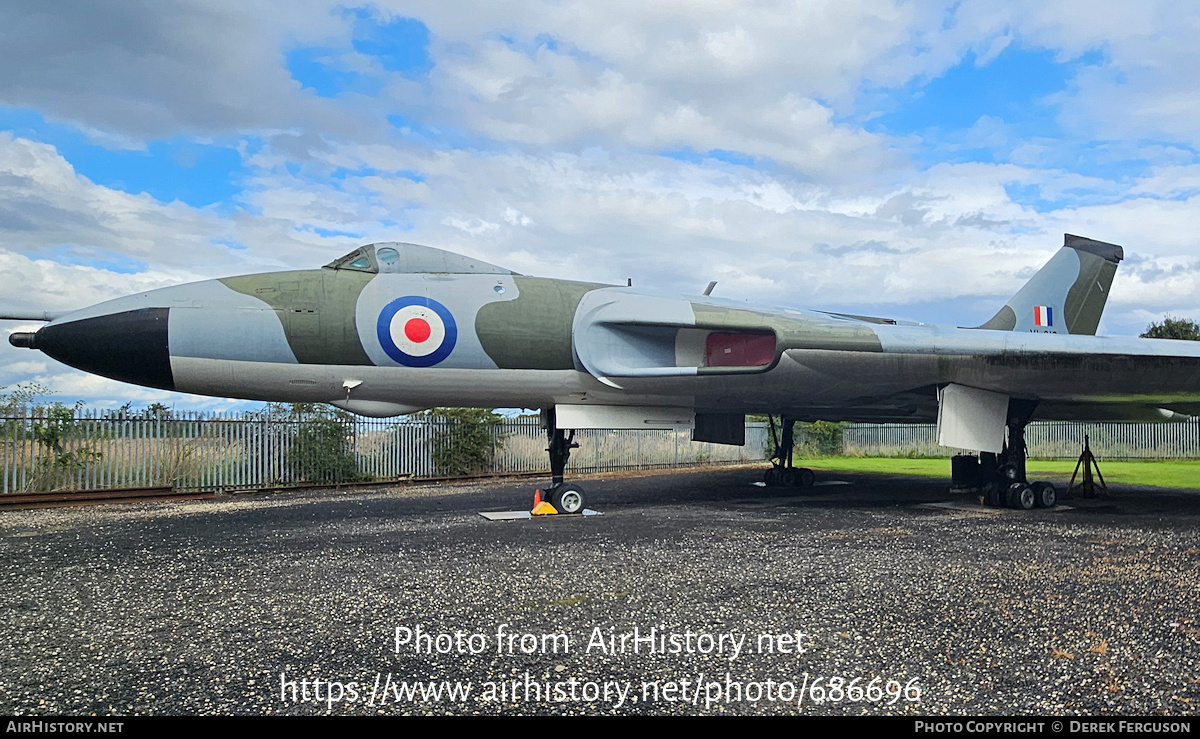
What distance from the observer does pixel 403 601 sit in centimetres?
427

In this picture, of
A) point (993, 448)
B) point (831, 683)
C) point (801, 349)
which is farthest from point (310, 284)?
point (993, 448)

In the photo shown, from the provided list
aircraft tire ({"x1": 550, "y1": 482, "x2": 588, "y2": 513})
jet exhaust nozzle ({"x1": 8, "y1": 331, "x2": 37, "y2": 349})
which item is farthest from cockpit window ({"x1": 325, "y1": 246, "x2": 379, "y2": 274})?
aircraft tire ({"x1": 550, "y1": 482, "x2": 588, "y2": 513})

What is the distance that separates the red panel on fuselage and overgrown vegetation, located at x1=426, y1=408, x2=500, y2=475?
9.06 meters

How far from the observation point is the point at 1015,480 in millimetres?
9961

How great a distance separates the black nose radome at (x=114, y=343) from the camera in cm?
677

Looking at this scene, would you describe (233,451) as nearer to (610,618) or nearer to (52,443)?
(52,443)

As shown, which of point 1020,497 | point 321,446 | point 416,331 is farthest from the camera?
point 321,446

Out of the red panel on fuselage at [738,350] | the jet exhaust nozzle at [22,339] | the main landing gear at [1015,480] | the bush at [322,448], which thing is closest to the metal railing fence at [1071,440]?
the main landing gear at [1015,480]

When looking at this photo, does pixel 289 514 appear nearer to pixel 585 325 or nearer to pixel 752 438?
pixel 585 325

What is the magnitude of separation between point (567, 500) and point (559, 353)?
1.74 m

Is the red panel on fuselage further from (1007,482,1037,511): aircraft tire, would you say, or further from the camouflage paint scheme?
(1007,482,1037,511): aircraft tire

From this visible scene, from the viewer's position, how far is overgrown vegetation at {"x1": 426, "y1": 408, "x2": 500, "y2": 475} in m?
17.2

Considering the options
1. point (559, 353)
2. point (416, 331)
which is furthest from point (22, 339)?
point (559, 353)

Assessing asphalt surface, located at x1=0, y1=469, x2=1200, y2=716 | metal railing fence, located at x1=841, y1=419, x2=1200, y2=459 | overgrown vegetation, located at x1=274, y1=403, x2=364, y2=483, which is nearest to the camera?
asphalt surface, located at x1=0, y1=469, x2=1200, y2=716
